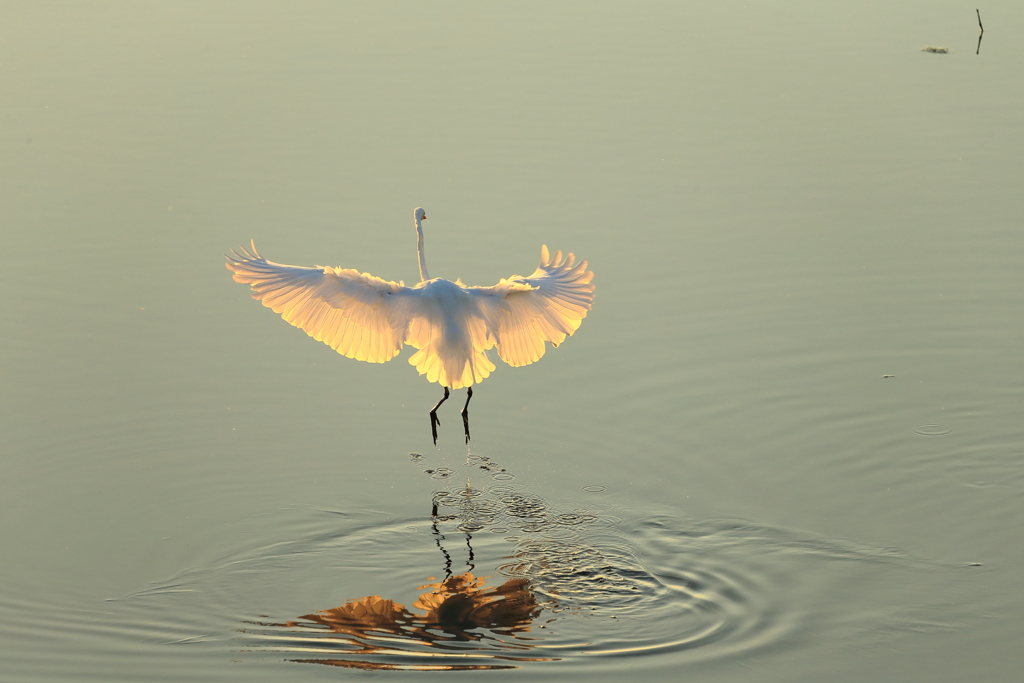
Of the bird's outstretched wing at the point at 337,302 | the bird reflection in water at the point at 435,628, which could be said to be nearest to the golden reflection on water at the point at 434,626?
the bird reflection in water at the point at 435,628

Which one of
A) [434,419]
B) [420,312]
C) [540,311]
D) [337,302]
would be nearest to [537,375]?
[540,311]

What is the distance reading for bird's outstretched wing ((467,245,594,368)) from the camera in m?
12.1

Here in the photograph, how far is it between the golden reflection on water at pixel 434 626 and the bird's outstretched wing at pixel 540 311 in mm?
2794

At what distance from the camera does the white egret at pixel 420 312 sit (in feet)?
38.0

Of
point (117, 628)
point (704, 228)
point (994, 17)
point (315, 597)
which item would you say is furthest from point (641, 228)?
point (994, 17)

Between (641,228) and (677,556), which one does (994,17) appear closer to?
(641,228)

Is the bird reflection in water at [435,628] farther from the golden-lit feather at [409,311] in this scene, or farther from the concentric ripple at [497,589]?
the golden-lit feather at [409,311]

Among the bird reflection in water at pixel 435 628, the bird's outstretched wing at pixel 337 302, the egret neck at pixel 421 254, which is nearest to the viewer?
the bird reflection in water at pixel 435 628

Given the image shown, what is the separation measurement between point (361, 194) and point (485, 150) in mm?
2252

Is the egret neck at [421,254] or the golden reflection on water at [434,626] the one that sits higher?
the egret neck at [421,254]

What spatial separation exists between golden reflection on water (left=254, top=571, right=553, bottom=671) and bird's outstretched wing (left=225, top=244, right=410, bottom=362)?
268 cm

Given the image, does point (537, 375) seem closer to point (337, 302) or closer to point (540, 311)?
point (540, 311)

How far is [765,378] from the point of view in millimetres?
12953

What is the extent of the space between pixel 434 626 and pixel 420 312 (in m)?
3.33
